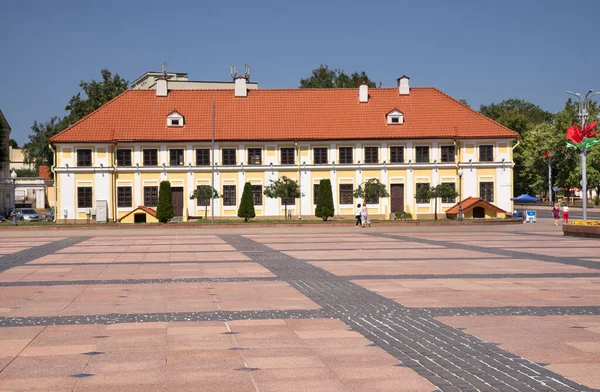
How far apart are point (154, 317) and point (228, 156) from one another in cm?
4582

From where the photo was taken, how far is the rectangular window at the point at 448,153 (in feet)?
188

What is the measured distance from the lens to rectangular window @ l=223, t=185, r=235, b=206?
5643 cm

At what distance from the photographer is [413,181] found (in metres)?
57.2

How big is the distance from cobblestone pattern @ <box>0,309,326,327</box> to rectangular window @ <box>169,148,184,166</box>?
4537cm

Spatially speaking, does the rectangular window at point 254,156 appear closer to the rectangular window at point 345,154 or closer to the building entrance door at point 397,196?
the rectangular window at point 345,154

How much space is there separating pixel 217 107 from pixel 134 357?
51987 millimetres

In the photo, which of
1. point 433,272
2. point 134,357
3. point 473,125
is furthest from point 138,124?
point 134,357

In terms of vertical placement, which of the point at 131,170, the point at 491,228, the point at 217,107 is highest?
the point at 217,107

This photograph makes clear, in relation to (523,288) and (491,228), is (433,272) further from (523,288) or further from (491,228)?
(491,228)

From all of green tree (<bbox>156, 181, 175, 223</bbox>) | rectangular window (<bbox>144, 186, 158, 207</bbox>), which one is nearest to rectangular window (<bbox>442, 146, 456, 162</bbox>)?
green tree (<bbox>156, 181, 175, 223</bbox>)

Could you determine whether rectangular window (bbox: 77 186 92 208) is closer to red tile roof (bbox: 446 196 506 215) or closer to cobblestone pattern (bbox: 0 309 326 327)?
red tile roof (bbox: 446 196 506 215)

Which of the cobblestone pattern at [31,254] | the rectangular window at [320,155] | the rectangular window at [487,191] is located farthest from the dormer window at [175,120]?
the cobblestone pattern at [31,254]

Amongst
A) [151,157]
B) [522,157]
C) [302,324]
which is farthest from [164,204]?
[522,157]

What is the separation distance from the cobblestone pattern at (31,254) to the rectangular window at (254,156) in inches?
983
